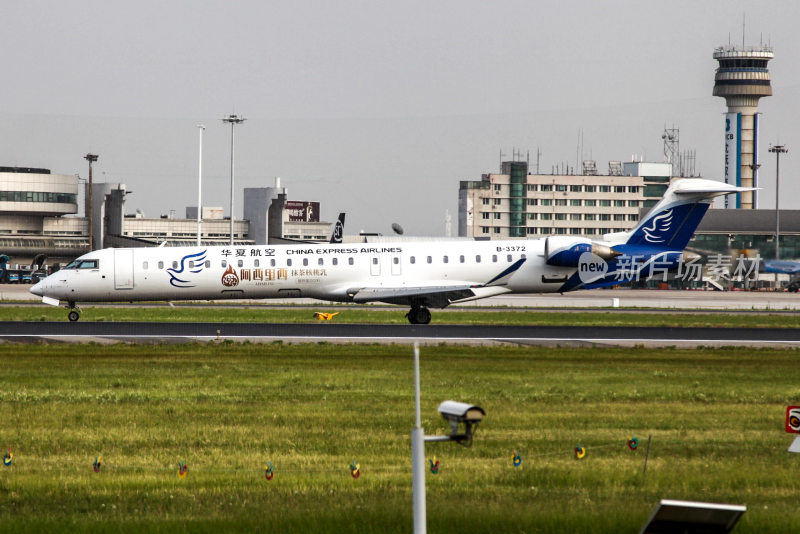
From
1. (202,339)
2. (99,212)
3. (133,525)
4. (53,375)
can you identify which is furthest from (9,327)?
(99,212)

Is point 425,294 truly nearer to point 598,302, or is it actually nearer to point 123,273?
point 123,273

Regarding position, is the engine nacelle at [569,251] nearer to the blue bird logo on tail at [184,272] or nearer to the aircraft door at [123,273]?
the blue bird logo on tail at [184,272]

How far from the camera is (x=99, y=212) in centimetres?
11794

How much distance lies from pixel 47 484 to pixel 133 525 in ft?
9.47

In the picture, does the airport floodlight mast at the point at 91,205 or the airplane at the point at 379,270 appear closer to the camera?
the airplane at the point at 379,270

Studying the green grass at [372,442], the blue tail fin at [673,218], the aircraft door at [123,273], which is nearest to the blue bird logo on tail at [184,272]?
the aircraft door at [123,273]

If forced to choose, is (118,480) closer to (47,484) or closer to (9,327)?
(47,484)

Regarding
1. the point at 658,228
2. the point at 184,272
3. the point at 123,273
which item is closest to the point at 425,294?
the point at 184,272

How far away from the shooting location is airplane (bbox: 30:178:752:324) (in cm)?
4256

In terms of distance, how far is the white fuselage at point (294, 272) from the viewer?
42562 millimetres

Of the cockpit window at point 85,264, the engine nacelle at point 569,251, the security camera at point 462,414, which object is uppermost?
the engine nacelle at point 569,251

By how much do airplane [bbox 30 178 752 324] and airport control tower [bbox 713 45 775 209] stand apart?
132 m

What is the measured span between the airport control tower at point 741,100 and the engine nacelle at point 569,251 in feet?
434

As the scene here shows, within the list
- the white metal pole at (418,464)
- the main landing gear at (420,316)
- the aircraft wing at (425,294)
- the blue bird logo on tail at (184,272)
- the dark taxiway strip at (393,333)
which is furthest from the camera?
the main landing gear at (420,316)
